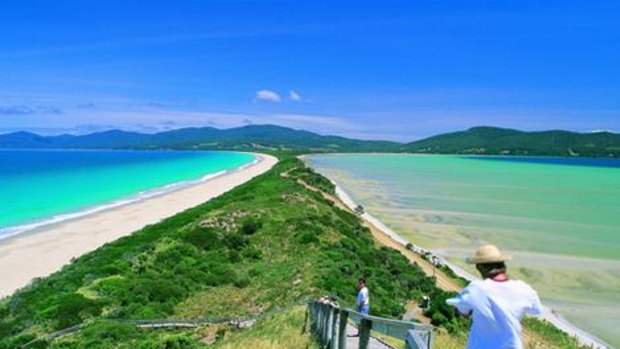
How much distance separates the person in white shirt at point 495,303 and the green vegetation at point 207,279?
11.2 m

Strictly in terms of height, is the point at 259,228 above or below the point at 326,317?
below

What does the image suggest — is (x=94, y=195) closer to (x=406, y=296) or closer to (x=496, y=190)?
(x=496, y=190)

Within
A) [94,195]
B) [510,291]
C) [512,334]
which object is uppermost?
[510,291]

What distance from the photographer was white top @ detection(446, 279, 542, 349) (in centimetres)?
447

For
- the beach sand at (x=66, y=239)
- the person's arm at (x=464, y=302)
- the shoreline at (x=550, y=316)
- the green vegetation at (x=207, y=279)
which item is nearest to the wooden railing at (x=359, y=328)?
the person's arm at (x=464, y=302)

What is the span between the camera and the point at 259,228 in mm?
33438

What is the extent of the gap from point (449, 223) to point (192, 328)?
37.3 m

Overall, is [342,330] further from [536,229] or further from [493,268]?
[536,229]

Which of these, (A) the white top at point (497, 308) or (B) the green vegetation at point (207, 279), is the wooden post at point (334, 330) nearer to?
(A) the white top at point (497, 308)

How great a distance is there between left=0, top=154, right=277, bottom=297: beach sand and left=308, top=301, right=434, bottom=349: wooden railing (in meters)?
19.8

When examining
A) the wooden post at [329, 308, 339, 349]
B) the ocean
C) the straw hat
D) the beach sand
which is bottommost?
the beach sand

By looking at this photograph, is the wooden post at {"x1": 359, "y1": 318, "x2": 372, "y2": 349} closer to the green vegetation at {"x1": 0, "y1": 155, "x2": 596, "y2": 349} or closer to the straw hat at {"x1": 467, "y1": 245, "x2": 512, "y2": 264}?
Answer: the green vegetation at {"x1": 0, "y1": 155, "x2": 596, "y2": 349}

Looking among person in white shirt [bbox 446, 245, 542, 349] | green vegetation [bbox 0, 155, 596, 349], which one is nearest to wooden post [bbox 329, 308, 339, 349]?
green vegetation [bbox 0, 155, 596, 349]

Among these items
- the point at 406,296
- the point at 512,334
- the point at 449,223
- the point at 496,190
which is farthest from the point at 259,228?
the point at 496,190
